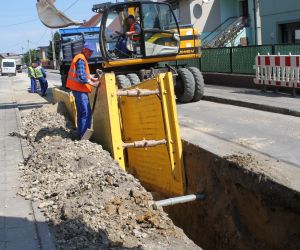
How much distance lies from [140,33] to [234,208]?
7581mm

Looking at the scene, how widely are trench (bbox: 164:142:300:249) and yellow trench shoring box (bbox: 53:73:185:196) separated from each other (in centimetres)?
33

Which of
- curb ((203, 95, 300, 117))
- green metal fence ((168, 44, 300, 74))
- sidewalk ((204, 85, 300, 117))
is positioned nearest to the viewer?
curb ((203, 95, 300, 117))

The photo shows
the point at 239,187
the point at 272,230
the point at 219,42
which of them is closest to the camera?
the point at 272,230

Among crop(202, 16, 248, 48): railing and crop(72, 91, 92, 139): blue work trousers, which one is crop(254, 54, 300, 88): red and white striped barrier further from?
crop(202, 16, 248, 48): railing

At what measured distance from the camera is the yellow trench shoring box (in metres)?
7.28

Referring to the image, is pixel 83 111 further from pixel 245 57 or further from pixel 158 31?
pixel 245 57

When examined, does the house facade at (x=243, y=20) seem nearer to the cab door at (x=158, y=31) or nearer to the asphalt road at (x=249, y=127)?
the cab door at (x=158, y=31)

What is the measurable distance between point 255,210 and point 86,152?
298 centimetres

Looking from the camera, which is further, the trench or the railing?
the railing


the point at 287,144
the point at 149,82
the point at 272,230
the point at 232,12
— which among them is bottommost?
the point at 272,230

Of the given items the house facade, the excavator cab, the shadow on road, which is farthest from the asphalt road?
the house facade

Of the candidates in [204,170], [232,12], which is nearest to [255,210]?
[204,170]

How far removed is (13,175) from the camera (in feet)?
22.1

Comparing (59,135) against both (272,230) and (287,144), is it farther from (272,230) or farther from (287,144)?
(272,230)
